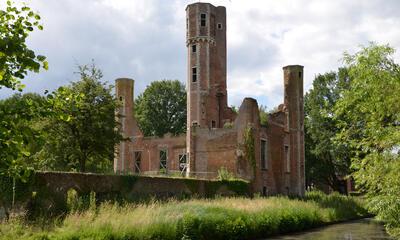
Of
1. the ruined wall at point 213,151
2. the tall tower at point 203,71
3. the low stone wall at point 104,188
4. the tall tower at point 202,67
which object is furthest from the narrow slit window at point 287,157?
the low stone wall at point 104,188

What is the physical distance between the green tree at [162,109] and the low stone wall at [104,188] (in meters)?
25.0

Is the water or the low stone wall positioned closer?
the low stone wall

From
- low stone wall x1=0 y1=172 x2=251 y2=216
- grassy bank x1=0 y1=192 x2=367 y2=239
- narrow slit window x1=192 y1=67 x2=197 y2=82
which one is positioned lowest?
grassy bank x1=0 y1=192 x2=367 y2=239

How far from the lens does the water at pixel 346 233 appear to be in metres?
20.7

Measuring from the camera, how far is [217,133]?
32.9 m

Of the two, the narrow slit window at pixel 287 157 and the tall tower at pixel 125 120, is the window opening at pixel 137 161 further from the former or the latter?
the narrow slit window at pixel 287 157

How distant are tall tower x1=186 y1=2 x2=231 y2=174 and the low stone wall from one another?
805 centimetres

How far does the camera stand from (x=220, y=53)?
125 feet

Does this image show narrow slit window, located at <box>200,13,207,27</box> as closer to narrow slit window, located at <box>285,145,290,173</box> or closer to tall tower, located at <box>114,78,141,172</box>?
tall tower, located at <box>114,78,141,172</box>

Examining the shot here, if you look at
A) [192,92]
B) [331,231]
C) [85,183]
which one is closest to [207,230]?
[85,183]

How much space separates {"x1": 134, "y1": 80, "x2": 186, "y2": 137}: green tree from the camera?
53375 millimetres

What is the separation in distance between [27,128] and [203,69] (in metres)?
31.4

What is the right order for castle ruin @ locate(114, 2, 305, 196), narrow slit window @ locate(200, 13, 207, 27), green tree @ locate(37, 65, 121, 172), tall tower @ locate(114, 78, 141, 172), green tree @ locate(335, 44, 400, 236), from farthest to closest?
1. tall tower @ locate(114, 78, 141, 172)
2. narrow slit window @ locate(200, 13, 207, 27)
3. castle ruin @ locate(114, 2, 305, 196)
4. green tree @ locate(37, 65, 121, 172)
5. green tree @ locate(335, 44, 400, 236)

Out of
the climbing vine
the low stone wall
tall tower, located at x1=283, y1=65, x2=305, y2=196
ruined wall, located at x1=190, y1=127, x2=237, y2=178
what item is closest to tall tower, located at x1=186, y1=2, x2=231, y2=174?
ruined wall, located at x1=190, y1=127, x2=237, y2=178
